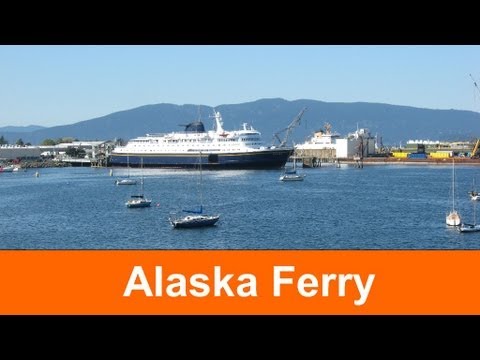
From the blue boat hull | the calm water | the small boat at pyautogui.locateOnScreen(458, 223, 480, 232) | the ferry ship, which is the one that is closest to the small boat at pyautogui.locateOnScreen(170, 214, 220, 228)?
the calm water

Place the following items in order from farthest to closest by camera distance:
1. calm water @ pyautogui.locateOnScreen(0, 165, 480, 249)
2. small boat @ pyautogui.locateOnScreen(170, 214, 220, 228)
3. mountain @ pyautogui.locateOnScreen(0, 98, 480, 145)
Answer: mountain @ pyautogui.locateOnScreen(0, 98, 480, 145)
small boat @ pyautogui.locateOnScreen(170, 214, 220, 228)
calm water @ pyautogui.locateOnScreen(0, 165, 480, 249)

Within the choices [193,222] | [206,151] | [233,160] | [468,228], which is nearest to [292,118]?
[206,151]

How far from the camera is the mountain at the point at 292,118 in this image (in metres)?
61.2

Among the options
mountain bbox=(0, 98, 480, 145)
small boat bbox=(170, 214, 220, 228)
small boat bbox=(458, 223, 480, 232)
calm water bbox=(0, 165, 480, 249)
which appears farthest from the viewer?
mountain bbox=(0, 98, 480, 145)

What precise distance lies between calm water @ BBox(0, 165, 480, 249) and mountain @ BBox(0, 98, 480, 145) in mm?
39380

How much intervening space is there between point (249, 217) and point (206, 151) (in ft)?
51.1

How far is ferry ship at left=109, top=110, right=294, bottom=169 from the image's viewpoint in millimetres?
25672

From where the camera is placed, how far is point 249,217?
11.2 m

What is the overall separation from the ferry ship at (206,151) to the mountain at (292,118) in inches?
1043

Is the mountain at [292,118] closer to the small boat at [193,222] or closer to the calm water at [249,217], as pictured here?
the calm water at [249,217]

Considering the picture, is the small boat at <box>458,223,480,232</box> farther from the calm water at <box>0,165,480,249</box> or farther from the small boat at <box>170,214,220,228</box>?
the small boat at <box>170,214,220,228</box>

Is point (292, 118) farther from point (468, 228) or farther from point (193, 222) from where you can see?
point (468, 228)
